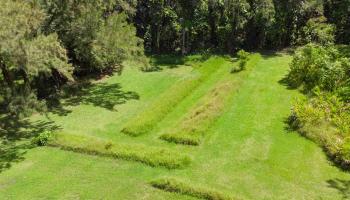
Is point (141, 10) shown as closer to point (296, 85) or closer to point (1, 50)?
point (296, 85)

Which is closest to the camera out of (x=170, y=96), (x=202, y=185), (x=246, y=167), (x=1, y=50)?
(x=202, y=185)

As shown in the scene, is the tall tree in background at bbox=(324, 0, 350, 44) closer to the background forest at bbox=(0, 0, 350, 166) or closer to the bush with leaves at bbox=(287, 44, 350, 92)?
the background forest at bbox=(0, 0, 350, 166)

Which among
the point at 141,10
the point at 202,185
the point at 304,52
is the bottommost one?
the point at 202,185

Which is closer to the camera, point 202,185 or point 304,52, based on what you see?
point 202,185

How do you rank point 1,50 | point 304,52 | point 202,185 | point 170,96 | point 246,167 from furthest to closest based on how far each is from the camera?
point 304,52 → point 170,96 → point 1,50 → point 246,167 → point 202,185

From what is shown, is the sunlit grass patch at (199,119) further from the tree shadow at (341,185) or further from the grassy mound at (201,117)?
the tree shadow at (341,185)

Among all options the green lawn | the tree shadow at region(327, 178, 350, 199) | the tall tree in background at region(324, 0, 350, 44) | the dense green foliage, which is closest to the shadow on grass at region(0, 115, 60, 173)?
the green lawn

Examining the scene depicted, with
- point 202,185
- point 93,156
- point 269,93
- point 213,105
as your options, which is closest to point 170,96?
point 213,105
